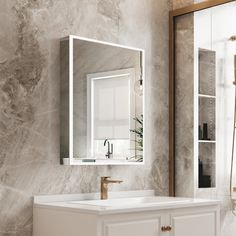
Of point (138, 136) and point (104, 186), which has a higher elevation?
point (138, 136)

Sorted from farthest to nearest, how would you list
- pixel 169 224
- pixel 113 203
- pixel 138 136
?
1. pixel 138 136
2. pixel 113 203
3. pixel 169 224

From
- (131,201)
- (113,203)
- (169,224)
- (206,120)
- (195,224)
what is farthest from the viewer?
(206,120)

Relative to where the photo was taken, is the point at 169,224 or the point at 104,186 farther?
the point at 104,186

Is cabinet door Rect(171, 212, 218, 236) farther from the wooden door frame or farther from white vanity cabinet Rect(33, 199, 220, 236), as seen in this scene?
the wooden door frame

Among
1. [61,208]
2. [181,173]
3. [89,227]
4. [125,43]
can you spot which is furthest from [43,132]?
[181,173]

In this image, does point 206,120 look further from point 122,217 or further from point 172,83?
point 122,217

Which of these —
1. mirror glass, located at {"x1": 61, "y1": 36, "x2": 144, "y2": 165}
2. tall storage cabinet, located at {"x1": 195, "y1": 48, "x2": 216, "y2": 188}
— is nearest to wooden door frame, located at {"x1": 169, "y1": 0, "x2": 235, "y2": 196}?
tall storage cabinet, located at {"x1": 195, "y1": 48, "x2": 216, "y2": 188}

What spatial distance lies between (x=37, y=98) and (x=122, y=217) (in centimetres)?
91

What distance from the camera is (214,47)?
147 inches

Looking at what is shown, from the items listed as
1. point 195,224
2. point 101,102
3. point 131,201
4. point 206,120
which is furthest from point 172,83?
point 195,224

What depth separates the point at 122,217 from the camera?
2.82 meters

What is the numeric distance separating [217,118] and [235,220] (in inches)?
28.7

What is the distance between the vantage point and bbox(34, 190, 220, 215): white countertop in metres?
2.79

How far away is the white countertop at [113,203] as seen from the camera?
279cm
